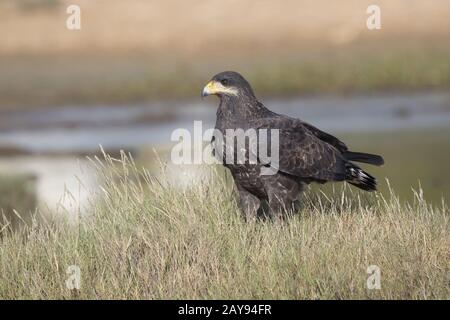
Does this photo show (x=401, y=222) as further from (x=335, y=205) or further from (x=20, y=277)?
(x=20, y=277)

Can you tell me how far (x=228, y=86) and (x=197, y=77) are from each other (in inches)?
586

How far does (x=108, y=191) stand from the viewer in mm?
7621

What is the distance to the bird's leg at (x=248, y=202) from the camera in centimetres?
748

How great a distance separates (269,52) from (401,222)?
18102 mm

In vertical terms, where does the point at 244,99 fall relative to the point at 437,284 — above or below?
above

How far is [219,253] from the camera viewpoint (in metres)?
6.57

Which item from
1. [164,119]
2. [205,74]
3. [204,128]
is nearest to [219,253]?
[204,128]

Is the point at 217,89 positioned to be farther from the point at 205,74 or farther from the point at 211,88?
the point at 205,74

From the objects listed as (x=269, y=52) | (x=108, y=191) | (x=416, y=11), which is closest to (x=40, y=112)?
(x=269, y=52)

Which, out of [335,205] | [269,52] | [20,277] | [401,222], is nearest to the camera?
[20,277]

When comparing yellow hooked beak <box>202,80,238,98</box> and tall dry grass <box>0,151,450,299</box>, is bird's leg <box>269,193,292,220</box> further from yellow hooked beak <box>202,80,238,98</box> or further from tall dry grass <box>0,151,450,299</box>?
yellow hooked beak <box>202,80,238,98</box>

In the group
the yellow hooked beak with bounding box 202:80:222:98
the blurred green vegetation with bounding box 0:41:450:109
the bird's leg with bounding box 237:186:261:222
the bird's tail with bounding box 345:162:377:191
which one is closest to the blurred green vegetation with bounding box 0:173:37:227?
the bird's leg with bounding box 237:186:261:222

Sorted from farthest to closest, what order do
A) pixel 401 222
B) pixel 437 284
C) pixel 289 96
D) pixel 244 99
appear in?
pixel 289 96
pixel 244 99
pixel 401 222
pixel 437 284

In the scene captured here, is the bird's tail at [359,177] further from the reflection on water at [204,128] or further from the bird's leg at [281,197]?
the reflection on water at [204,128]
